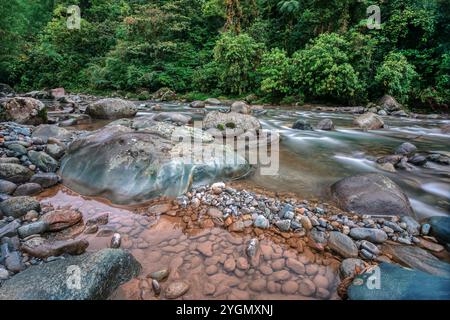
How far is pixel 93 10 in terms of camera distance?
27125mm

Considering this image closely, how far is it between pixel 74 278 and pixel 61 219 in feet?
3.51

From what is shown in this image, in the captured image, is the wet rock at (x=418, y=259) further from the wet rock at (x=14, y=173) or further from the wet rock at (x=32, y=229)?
the wet rock at (x=14, y=173)

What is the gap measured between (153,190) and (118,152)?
88 centimetres

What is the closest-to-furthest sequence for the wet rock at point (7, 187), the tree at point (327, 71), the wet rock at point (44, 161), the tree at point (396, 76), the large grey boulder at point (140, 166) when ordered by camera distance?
1. the wet rock at point (7, 187)
2. the large grey boulder at point (140, 166)
3. the wet rock at point (44, 161)
4. the tree at point (396, 76)
5. the tree at point (327, 71)

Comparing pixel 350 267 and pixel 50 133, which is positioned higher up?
pixel 50 133

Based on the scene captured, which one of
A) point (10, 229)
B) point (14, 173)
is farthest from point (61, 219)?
point (14, 173)

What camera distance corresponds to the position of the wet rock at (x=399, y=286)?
1590 mm

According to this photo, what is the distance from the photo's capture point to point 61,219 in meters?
2.45

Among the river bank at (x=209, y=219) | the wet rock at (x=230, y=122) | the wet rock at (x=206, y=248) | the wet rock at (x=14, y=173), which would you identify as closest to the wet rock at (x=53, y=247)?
the river bank at (x=209, y=219)

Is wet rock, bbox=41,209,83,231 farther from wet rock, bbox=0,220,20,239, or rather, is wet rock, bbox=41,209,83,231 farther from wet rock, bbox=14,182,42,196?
wet rock, bbox=14,182,42,196

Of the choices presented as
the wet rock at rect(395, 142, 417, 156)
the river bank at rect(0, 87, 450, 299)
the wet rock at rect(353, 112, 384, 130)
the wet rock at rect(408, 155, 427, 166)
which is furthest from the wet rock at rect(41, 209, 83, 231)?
the wet rock at rect(353, 112, 384, 130)

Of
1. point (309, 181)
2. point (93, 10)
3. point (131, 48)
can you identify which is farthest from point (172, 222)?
point (93, 10)

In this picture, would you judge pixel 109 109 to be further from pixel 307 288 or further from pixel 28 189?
pixel 307 288

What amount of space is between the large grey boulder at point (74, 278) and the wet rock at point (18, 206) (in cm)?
108
